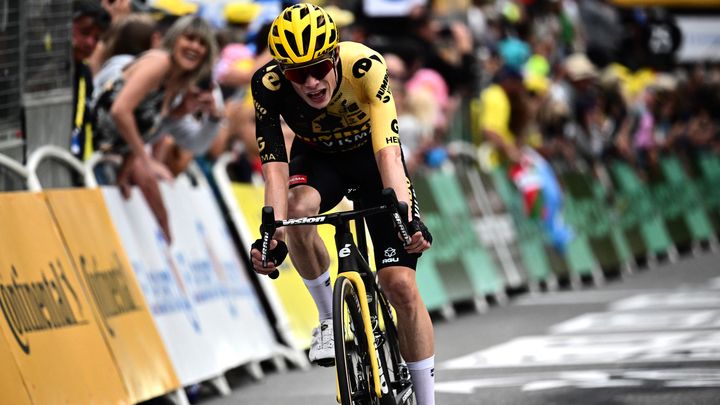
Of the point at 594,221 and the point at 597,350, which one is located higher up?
the point at 594,221

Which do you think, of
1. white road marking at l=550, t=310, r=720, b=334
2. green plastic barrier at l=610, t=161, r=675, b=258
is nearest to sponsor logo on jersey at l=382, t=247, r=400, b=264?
white road marking at l=550, t=310, r=720, b=334

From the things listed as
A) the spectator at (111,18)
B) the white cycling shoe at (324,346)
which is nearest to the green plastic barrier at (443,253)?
the spectator at (111,18)

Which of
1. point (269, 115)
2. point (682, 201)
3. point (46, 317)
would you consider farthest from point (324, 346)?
point (682, 201)

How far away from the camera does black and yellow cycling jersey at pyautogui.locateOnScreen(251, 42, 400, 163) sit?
7152 millimetres

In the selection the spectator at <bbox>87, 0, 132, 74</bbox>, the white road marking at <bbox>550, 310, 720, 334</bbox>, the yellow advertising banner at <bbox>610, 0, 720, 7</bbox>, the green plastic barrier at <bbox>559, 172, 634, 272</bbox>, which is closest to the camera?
the spectator at <bbox>87, 0, 132, 74</bbox>

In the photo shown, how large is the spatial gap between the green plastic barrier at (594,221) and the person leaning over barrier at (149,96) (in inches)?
413

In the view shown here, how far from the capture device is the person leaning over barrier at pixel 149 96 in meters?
9.96

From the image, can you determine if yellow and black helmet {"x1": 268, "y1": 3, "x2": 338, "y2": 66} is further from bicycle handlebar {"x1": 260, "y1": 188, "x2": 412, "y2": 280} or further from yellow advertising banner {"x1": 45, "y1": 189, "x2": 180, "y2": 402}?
yellow advertising banner {"x1": 45, "y1": 189, "x2": 180, "y2": 402}

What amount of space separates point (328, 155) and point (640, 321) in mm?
7405

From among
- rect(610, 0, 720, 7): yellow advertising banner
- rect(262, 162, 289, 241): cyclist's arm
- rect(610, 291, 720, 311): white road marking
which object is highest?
rect(610, 0, 720, 7): yellow advertising banner

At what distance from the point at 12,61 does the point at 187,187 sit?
8.95ft

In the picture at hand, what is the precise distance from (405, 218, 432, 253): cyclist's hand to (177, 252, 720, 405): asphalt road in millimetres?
2406

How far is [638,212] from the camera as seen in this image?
23828mm

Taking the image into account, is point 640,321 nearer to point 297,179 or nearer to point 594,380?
point 594,380
